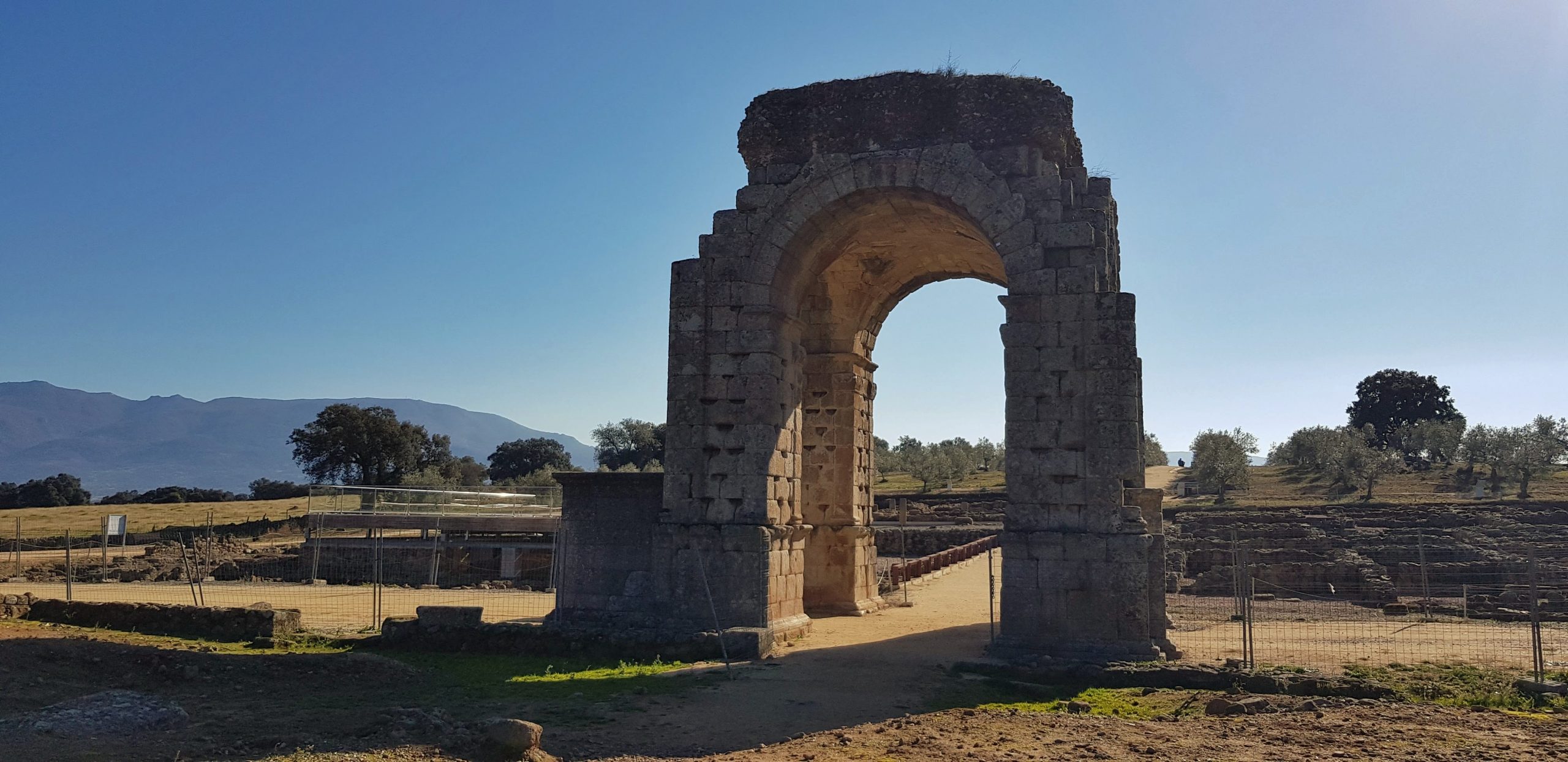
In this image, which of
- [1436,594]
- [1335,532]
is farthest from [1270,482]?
[1436,594]

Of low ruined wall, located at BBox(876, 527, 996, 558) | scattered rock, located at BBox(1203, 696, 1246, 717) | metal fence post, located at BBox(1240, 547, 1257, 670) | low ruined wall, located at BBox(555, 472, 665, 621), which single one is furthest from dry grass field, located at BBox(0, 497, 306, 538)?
scattered rock, located at BBox(1203, 696, 1246, 717)

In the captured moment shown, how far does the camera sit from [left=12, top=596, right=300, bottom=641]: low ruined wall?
1451 centimetres

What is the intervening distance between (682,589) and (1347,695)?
305 inches

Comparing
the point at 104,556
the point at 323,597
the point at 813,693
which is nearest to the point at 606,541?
the point at 813,693

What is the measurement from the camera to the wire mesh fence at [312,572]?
63.4ft

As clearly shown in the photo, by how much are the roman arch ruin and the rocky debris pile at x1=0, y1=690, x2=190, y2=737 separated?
6024 mm

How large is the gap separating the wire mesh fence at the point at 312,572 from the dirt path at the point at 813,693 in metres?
5.67

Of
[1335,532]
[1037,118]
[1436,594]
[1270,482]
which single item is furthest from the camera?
[1270,482]

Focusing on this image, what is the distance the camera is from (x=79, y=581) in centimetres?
2583

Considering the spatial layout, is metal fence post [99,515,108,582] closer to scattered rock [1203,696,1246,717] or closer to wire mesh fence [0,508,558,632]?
wire mesh fence [0,508,558,632]

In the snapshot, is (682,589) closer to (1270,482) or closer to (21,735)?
(21,735)

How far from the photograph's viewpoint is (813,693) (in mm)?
10688

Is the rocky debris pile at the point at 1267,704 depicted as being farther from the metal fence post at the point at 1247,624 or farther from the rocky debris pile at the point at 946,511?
the rocky debris pile at the point at 946,511

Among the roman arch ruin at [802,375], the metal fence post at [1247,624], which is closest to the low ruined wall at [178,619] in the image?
the roman arch ruin at [802,375]
